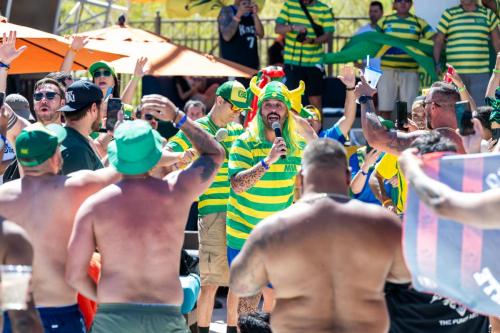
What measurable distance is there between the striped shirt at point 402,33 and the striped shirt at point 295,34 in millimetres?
782

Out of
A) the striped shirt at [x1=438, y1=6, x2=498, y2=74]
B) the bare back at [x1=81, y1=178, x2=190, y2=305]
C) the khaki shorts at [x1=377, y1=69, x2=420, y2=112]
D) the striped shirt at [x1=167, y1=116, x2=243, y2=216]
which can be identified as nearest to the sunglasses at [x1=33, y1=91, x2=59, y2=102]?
the striped shirt at [x1=167, y1=116, x2=243, y2=216]

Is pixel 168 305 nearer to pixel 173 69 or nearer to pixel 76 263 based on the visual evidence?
pixel 76 263

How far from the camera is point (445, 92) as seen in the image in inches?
261

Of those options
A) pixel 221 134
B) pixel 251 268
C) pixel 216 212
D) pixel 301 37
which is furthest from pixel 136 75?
pixel 251 268

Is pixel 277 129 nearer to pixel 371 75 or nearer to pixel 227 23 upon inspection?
pixel 371 75

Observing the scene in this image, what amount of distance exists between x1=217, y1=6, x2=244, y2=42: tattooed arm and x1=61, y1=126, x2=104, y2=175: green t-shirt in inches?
265

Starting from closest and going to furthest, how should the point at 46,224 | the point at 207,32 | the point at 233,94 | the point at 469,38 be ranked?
the point at 46,224 → the point at 233,94 → the point at 469,38 → the point at 207,32

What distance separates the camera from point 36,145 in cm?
523

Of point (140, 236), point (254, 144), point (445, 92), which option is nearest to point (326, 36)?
point (254, 144)

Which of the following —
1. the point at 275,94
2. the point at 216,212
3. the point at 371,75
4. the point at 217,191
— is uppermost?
the point at 371,75

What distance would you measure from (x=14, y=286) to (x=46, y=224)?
4.32 ft

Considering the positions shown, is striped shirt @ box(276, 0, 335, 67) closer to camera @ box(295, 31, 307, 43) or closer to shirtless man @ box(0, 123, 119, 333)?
camera @ box(295, 31, 307, 43)

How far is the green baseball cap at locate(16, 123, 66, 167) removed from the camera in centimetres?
523

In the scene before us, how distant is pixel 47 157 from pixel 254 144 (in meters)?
2.70
